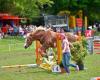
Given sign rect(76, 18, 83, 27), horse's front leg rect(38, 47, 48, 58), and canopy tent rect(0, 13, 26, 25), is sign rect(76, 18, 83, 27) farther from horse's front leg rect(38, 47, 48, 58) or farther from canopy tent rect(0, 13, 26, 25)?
horse's front leg rect(38, 47, 48, 58)

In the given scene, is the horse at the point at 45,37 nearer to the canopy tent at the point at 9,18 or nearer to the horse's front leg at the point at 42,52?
the horse's front leg at the point at 42,52

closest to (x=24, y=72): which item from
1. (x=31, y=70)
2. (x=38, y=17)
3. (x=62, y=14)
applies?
(x=31, y=70)

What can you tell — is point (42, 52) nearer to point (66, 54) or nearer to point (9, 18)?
point (66, 54)

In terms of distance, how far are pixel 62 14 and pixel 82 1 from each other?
421cm

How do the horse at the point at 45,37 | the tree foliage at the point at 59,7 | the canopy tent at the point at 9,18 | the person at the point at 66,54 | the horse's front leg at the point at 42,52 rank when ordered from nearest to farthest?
the person at the point at 66,54
the horse's front leg at the point at 42,52
the horse at the point at 45,37
the tree foliage at the point at 59,7
the canopy tent at the point at 9,18

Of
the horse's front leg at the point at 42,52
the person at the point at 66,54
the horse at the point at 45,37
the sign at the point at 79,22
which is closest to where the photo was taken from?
the person at the point at 66,54

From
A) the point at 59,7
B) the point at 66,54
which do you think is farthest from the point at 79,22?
the point at 66,54

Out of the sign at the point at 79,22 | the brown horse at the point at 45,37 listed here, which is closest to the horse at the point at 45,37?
the brown horse at the point at 45,37

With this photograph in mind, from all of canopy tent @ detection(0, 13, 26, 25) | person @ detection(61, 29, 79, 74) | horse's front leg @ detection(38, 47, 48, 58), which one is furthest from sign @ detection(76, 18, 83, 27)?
person @ detection(61, 29, 79, 74)

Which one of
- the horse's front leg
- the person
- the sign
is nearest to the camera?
the person

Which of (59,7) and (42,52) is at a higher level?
(42,52)

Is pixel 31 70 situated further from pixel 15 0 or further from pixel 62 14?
pixel 62 14

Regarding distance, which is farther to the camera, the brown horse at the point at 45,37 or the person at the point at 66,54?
the brown horse at the point at 45,37

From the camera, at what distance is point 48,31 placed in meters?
20.0
